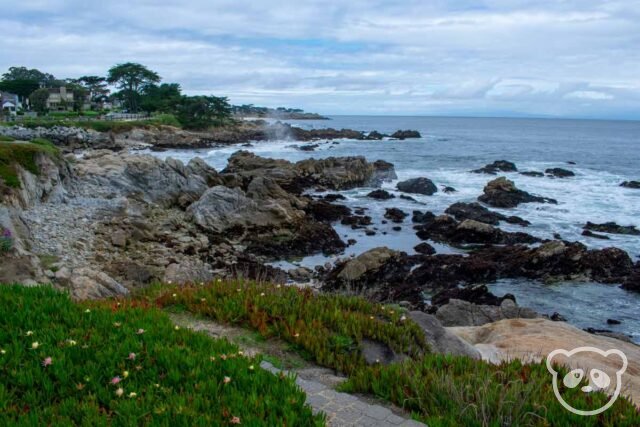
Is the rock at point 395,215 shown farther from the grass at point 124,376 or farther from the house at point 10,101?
the house at point 10,101

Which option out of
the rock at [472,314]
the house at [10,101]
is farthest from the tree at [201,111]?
the rock at [472,314]

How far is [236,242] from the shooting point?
2444 centimetres

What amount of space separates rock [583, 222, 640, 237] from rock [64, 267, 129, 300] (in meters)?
24.7

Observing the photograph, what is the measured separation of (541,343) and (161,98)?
97403 millimetres

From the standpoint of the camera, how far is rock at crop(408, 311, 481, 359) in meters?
8.23

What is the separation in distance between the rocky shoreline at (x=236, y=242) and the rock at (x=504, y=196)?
0.13m

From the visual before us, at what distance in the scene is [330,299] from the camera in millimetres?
8820

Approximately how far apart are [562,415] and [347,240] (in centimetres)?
2131

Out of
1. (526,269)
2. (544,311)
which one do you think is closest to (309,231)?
(526,269)

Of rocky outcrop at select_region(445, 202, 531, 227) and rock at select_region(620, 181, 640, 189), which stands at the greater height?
rock at select_region(620, 181, 640, 189)

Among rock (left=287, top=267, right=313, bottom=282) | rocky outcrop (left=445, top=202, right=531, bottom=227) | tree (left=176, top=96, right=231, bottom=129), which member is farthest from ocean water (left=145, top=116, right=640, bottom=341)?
tree (left=176, top=96, right=231, bottom=129)

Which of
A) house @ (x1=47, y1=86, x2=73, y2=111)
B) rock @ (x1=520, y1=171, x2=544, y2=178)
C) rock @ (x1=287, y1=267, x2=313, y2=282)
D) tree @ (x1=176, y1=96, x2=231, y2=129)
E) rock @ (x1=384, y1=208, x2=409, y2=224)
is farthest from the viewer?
house @ (x1=47, y1=86, x2=73, y2=111)

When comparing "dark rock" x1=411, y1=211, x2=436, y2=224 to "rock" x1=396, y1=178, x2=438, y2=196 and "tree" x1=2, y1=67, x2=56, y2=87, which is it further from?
"tree" x1=2, y1=67, x2=56, y2=87

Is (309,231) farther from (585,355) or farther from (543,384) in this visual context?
(543,384)
